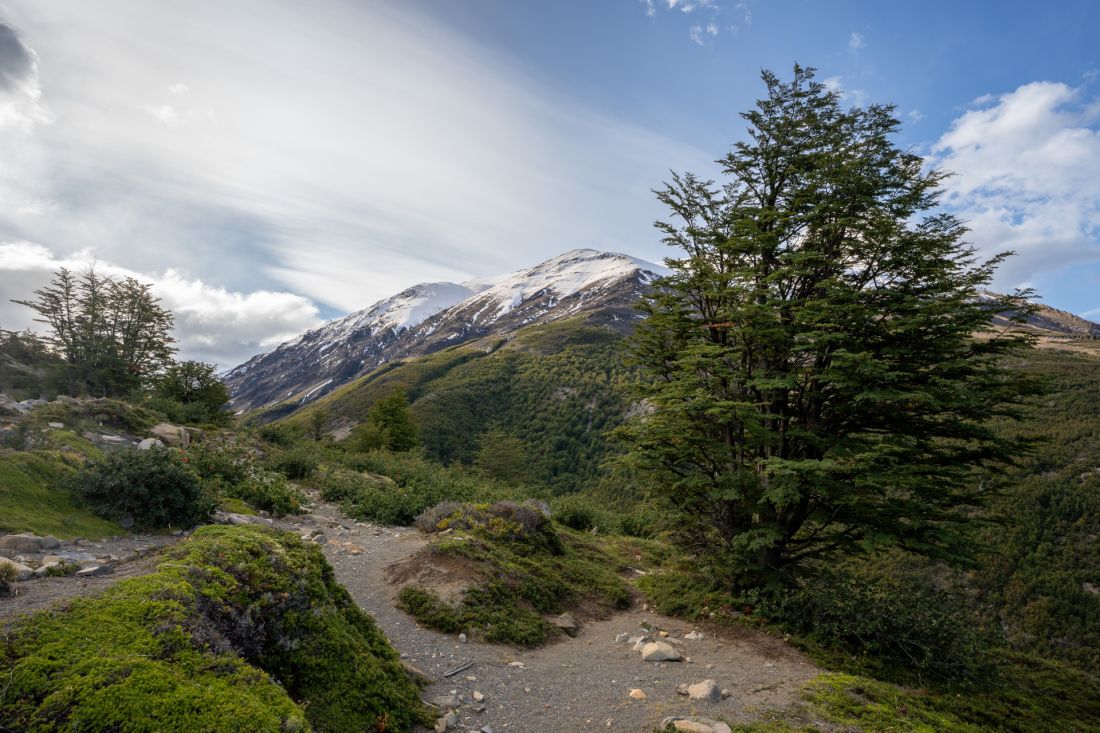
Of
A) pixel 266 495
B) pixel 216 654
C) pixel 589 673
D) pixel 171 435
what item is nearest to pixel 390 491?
pixel 266 495

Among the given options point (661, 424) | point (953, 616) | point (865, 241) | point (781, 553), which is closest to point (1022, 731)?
point (953, 616)

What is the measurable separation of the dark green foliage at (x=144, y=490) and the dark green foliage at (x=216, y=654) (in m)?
5.12

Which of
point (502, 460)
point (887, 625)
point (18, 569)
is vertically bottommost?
point (502, 460)

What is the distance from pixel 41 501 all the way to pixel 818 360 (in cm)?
1513

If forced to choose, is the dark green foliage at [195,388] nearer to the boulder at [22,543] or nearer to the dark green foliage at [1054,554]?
the boulder at [22,543]

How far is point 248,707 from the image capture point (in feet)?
10.3

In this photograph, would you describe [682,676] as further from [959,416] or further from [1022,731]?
[959,416]

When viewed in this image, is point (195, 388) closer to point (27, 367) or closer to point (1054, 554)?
point (27, 367)

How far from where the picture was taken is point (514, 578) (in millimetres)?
10578

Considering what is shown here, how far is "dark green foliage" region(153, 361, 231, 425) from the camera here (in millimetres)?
29266

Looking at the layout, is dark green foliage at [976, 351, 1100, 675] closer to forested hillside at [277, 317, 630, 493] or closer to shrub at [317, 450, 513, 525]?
shrub at [317, 450, 513, 525]

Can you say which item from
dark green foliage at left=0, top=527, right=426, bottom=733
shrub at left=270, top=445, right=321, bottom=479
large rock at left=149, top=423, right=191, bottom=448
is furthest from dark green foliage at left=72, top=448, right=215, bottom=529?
shrub at left=270, top=445, right=321, bottom=479

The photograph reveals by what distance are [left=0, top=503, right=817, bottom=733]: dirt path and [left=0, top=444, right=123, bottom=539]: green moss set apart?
0.88m

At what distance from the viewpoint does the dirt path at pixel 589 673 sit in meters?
6.04
